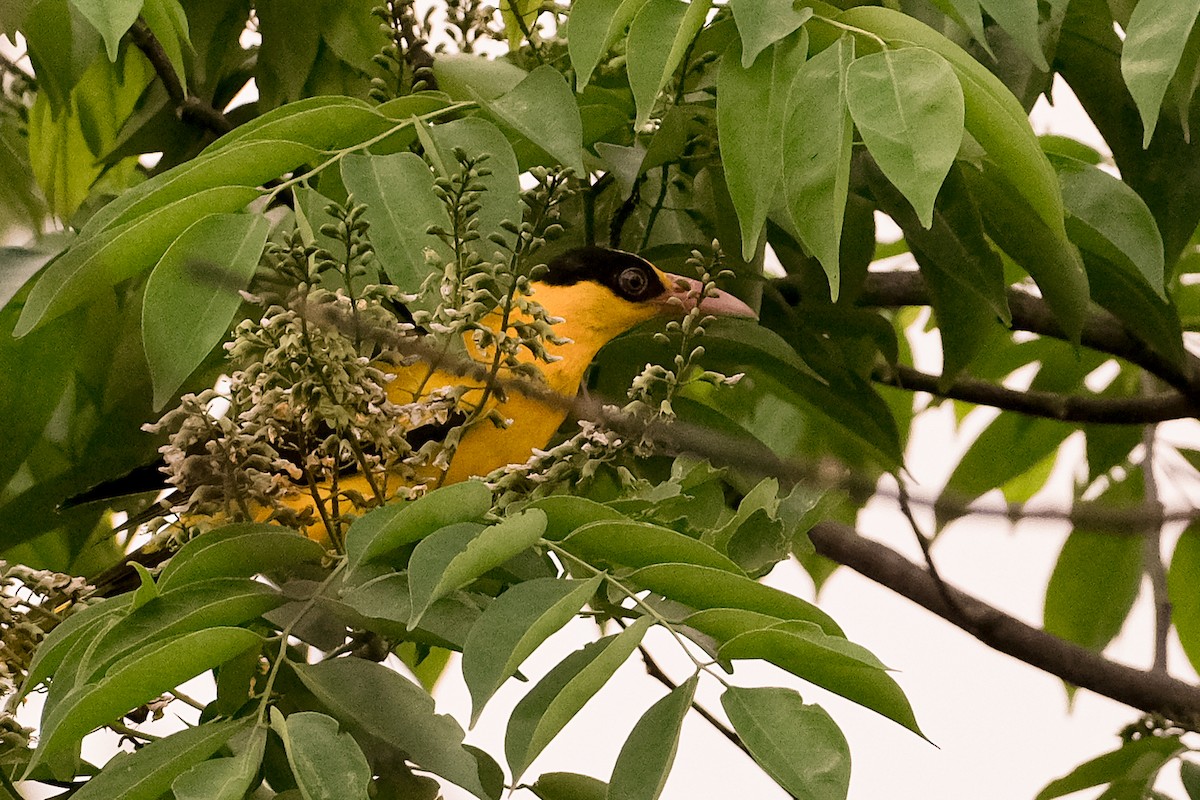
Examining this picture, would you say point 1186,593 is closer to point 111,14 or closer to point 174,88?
point 174,88

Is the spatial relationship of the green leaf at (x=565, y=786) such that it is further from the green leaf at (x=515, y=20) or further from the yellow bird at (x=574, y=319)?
the green leaf at (x=515, y=20)

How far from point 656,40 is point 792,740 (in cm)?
43

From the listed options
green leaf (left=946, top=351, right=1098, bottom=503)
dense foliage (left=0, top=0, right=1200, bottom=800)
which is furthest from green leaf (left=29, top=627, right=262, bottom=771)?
green leaf (left=946, top=351, right=1098, bottom=503)

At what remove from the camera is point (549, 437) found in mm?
1173

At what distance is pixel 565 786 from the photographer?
2.99ft

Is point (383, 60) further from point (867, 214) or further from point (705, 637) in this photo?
point (705, 637)

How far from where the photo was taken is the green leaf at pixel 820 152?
2.54 feet

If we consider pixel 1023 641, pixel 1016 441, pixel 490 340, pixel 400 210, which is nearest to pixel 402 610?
pixel 490 340

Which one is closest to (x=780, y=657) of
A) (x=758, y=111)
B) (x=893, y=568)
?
(x=758, y=111)

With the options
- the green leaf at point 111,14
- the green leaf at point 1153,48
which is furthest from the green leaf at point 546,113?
the green leaf at point 1153,48

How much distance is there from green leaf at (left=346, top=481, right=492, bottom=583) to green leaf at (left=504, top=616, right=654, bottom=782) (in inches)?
3.7

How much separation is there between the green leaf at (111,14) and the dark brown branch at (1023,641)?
0.92m

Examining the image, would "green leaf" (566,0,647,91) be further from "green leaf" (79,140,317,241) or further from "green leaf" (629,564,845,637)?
"green leaf" (629,564,845,637)

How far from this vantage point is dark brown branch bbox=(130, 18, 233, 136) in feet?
4.07
